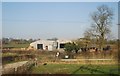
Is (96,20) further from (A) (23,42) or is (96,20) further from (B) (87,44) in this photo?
(A) (23,42)

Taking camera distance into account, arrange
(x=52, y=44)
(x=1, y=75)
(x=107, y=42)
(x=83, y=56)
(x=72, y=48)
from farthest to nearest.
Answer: (x=52, y=44) < (x=107, y=42) < (x=72, y=48) < (x=83, y=56) < (x=1, y=75)

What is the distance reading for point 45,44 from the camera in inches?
1296

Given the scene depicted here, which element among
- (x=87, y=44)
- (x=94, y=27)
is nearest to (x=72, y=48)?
(x=87, y=44)

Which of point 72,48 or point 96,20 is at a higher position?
point 96,20

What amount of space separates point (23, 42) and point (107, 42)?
57.4ft

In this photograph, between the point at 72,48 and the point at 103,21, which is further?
the point at 103,21

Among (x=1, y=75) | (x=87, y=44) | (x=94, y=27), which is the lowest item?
(x=1, y=75)

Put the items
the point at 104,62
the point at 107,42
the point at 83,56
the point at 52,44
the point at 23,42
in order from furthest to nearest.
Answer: the point at 23,42 → the point at 52,44 → the point at 107,42 → the point at 83,56 → the point at 104,62

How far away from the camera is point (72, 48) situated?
925 inches

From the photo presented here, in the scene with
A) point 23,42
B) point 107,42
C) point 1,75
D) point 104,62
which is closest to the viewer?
point 1,75

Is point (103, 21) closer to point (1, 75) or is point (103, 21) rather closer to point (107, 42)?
point (107, 42)

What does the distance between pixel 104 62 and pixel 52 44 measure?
15.6m

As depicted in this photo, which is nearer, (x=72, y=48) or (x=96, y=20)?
(x=72, y=48)

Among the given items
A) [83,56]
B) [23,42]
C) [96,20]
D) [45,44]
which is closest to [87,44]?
[96,20]
